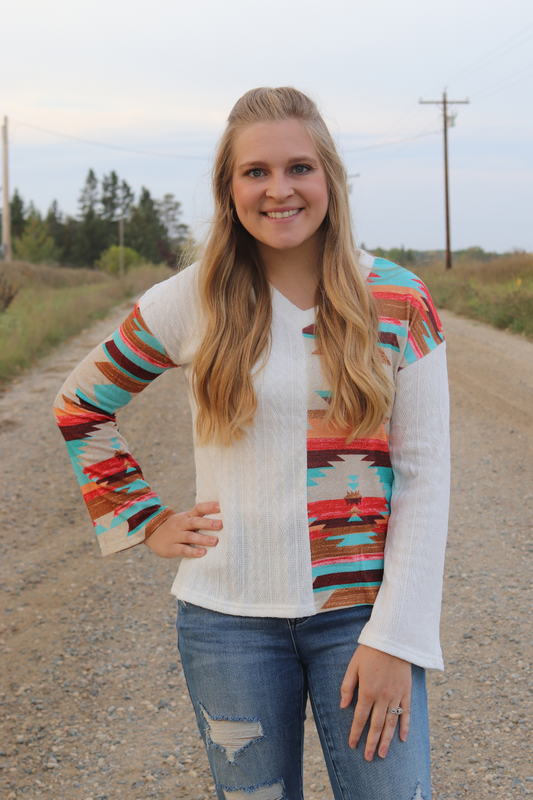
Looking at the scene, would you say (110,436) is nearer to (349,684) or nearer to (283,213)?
(283,213)

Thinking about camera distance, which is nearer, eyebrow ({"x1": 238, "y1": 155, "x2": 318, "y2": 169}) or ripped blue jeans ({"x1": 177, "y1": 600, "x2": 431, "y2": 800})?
ripped blue jeans ({"x1": 177, "y1": 600, "x2": 431, "y2": 800})

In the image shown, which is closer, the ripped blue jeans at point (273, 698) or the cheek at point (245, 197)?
the ripped blue jeans at point (273, 698)

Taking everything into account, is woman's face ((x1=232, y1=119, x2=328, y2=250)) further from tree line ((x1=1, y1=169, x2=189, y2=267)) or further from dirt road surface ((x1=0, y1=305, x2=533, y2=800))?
tree line ((x1=1, y1=169, x2=189, y2=267))

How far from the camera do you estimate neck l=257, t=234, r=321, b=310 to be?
1.52 metres

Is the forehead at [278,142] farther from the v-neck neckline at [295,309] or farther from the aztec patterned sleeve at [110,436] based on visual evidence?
the aztec patterned sleeve at [110,436]

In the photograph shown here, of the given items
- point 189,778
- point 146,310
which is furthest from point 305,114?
point 189,778

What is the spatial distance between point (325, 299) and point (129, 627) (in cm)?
280

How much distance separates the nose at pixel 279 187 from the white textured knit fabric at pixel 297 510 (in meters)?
0.27

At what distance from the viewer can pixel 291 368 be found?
A: 143 centimetres

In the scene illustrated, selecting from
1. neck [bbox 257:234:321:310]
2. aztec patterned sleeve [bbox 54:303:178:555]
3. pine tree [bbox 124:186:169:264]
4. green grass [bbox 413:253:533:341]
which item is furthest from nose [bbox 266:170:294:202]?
pine tree [bbox 124:186:169:264]

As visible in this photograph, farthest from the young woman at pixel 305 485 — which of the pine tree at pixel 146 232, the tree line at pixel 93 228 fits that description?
the pine tree at pixel 146 232

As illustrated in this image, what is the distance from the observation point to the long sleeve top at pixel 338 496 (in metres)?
1.37

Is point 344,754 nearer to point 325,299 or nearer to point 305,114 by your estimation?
point 325,299

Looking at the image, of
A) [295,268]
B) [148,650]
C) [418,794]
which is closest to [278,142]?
[295,268]
